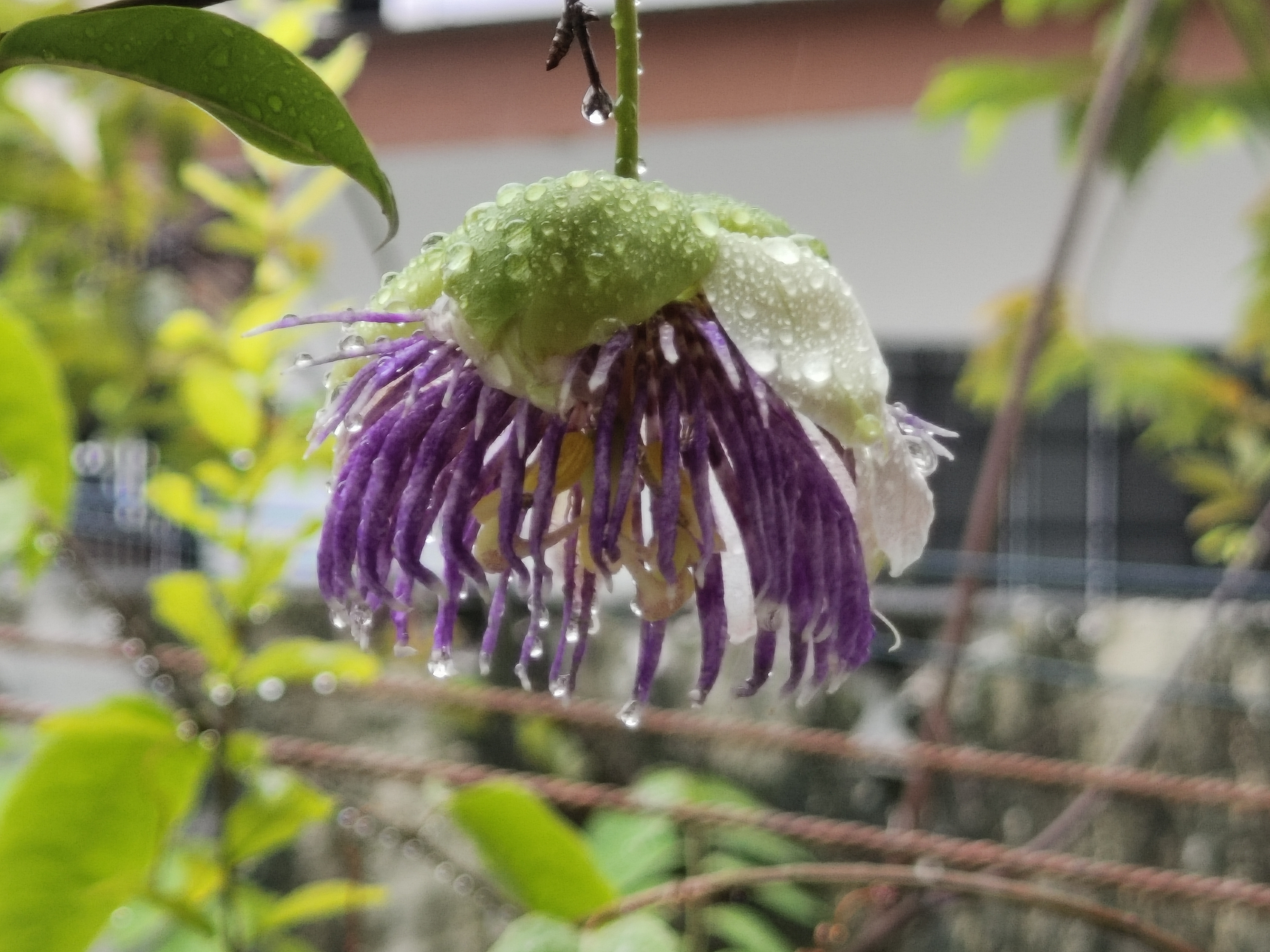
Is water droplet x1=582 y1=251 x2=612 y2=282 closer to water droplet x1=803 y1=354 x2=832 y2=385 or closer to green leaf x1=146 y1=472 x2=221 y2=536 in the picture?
water droplet x1=803 y1=354 x2=832 y2=385

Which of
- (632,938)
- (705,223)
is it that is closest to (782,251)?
(705,223)

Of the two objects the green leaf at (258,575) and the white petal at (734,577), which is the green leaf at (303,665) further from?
the white petal at (734,577)

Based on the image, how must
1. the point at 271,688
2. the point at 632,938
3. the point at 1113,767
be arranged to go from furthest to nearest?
the point at 1113,767, the point at 271,688, the point at 632,938

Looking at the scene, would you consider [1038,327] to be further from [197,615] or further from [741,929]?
[197,615]

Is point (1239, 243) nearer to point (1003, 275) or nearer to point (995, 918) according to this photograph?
point (1003, 275)

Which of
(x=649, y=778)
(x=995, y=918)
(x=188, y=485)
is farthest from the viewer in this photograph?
(x=995, y=918)

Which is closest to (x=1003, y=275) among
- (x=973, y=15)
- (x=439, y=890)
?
(x=973, y=15)
